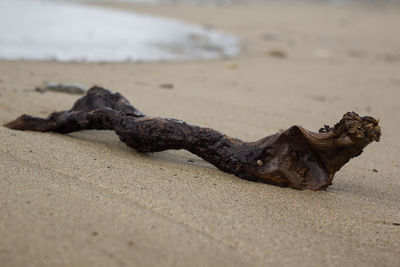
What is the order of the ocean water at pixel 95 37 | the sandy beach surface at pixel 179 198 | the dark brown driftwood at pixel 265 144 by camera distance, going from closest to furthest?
1. the sandy beach surface at pixel 179 198
2. the dark brown driftwood at pixel 265 144
3. the ocean water at pixel 95 37

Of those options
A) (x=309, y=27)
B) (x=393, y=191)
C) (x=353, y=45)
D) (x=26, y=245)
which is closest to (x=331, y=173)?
(x=393, y=191)

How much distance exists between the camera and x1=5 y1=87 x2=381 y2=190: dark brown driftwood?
6.86 ft

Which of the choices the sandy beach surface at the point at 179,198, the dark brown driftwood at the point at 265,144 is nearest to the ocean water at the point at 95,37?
the sandy beach surface at the point at 179,198

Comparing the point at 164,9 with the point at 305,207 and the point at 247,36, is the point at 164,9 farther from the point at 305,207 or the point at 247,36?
the point at 305,207

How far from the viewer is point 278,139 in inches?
87.9

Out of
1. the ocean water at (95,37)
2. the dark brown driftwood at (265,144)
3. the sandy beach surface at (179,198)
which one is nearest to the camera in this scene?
the sandy beach surface at (179,198)

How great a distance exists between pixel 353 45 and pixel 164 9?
662 cm

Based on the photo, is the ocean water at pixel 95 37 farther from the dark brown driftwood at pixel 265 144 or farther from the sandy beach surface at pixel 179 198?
the dark brown driftwood at pixel 265 144

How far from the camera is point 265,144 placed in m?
2.27

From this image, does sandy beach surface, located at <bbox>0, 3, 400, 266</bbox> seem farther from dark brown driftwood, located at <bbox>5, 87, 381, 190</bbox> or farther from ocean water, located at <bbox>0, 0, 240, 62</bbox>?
ocean water, located at <bbox>0, 0, 240, 62</bbox>

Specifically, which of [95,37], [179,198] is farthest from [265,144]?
[95,37]

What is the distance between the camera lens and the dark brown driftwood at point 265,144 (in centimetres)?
209

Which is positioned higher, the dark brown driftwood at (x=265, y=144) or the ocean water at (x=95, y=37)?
the ocean water at (x=95, y=37)

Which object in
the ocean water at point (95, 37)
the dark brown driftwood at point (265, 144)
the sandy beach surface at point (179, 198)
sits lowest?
the sandy beach surface at point (179, 198)
